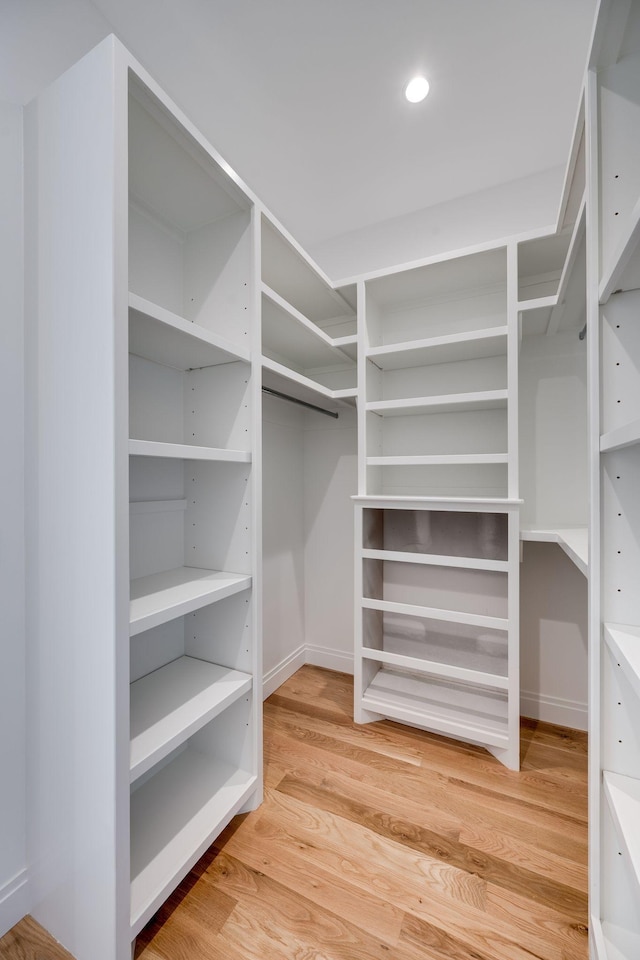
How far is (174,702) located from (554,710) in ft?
5.96

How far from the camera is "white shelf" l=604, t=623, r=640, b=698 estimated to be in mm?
680

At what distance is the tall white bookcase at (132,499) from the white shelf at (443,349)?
793 mm

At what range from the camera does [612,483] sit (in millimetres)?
911

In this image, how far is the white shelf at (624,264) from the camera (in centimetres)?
66

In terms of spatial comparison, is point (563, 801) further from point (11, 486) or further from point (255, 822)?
point (11, 486)

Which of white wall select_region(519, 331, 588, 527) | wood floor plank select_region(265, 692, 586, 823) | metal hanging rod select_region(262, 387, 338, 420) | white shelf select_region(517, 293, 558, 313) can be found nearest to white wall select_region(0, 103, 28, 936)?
metal hanging rod select_region(262, 387, 338, 420)

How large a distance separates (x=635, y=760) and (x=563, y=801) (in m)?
0.87

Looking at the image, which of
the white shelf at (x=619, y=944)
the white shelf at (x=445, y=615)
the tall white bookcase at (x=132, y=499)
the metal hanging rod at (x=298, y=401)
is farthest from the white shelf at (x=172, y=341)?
the white shelf at (x=619, y=944)

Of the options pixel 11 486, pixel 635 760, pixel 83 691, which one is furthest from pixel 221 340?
pixel 635 760

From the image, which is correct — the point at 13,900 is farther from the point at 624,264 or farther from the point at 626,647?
the point at 624,264

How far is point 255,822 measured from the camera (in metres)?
1.36

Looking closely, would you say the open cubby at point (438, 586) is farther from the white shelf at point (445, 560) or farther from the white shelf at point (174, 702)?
the white shelf at point (174, 702)

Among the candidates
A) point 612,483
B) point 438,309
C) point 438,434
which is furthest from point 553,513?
point 438,309

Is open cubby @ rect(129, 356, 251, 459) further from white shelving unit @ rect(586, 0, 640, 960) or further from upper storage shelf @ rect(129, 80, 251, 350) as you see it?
white shelving unit @ rect(586, 0, 640, 960)
